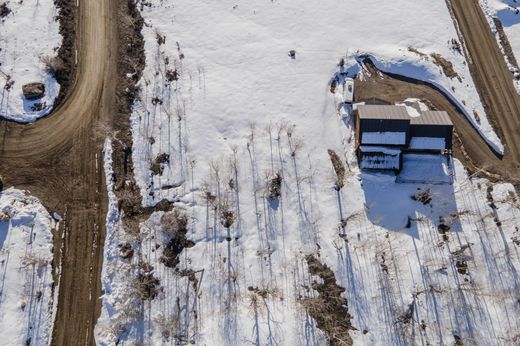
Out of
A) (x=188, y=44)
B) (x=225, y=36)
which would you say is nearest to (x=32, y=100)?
(x=188, y=44)

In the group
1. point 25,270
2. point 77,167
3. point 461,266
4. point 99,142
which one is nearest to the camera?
point 25,270

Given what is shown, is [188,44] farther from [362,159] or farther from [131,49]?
[362,159]

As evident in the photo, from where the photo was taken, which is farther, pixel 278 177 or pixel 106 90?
pixel 106 90

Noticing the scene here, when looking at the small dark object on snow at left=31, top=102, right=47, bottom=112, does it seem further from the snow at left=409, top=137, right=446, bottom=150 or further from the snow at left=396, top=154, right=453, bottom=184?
the snow at left=409, top=137, right=446, bottom=150

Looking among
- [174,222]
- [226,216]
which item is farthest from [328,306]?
[174,222]

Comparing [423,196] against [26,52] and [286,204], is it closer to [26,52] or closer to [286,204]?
[286,204]

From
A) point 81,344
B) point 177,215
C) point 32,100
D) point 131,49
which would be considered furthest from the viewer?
point 131,49

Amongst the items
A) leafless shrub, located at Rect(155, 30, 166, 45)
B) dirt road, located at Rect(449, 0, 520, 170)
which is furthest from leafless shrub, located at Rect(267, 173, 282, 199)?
dirt road, located at Rect(449, 0, 520, 170)
